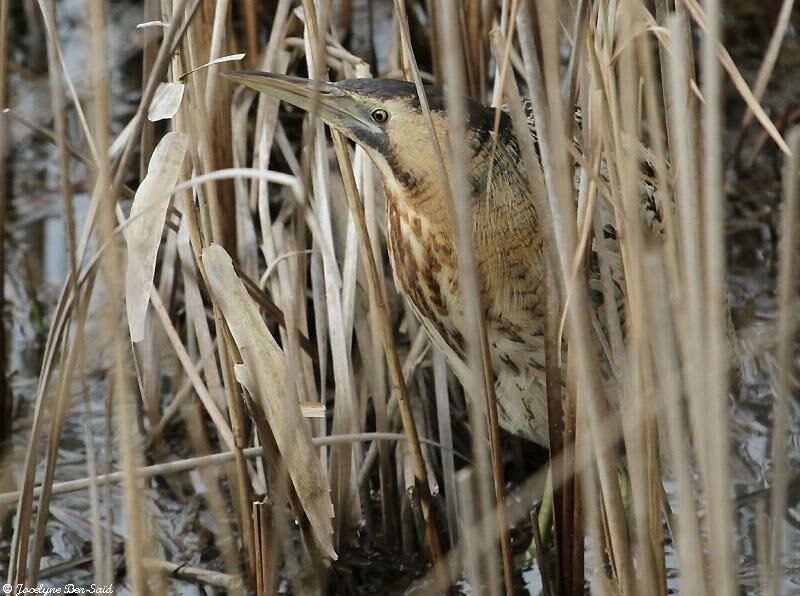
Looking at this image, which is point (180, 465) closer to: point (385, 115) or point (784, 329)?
point (385, 115)

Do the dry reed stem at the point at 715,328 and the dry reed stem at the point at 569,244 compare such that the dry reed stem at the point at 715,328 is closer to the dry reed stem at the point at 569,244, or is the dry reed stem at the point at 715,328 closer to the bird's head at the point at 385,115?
the dry reed stem at the point at 569,244

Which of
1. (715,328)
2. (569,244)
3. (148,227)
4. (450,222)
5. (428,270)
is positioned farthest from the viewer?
(428,270)

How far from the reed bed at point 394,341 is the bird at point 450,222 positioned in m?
0.06

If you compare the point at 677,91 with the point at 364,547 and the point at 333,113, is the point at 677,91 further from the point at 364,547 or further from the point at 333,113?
the point at 364,547

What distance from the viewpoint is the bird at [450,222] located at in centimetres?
196

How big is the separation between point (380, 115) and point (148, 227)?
19.6 inches

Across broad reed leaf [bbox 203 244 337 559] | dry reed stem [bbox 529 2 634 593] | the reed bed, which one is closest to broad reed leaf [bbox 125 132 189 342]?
the reed bed

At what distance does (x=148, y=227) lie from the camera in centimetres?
163

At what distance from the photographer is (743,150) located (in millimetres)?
3500

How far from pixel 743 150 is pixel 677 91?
2.42 metres

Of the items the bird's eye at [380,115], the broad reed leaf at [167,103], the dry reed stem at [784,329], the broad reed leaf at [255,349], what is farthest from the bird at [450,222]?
the dry reed stem at [784,329]

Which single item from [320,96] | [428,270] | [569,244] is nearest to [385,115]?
[320,96]

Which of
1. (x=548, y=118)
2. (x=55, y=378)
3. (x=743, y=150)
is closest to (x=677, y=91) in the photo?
(x=548, y=118)

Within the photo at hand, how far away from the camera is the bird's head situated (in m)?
1.92
